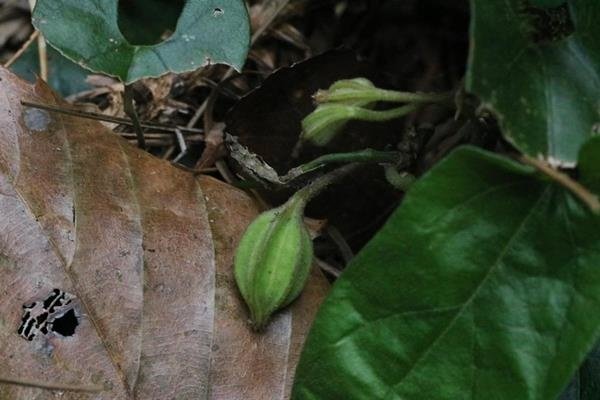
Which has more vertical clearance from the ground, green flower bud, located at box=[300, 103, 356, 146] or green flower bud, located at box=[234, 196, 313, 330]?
green flower bud, located at box=[300, 103, 356, 146]

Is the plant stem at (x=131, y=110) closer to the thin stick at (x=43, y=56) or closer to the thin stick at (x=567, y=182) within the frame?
the thin stick at (x=43, y=56)

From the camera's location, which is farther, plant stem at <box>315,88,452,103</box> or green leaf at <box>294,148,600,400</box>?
plant stem at <box>315,88,452,103</box>

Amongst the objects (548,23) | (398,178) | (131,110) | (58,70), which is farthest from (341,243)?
(58,70)

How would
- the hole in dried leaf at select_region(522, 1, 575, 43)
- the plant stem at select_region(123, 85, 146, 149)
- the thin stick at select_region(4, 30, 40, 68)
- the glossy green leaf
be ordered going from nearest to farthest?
the hole in dried leaf at select_region(522, 1, 575, 43) → the glossy green leaf → the plant stem at select_region(123, 85, 146, 149) → the thin stick at select_region(4, 30, 40, 68)

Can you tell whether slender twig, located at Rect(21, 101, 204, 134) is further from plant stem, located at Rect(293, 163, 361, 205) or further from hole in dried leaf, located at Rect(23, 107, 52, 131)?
plant stem, located at Rect(293, 163, 361, 205)

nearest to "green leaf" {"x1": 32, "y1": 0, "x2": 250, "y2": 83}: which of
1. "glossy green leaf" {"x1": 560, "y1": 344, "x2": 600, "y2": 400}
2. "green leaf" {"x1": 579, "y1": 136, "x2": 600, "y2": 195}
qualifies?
"green leaf" {"x1": 579, "y1": 136, "x2": 600, "y2": 195}

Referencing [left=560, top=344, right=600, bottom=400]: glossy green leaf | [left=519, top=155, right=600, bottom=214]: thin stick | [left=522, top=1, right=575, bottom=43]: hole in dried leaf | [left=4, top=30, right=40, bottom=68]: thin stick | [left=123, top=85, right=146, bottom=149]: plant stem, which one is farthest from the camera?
[left=4, top=30, right=40, bottom=68]: thin stick

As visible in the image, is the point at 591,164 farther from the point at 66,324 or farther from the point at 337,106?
the point at 66,324
